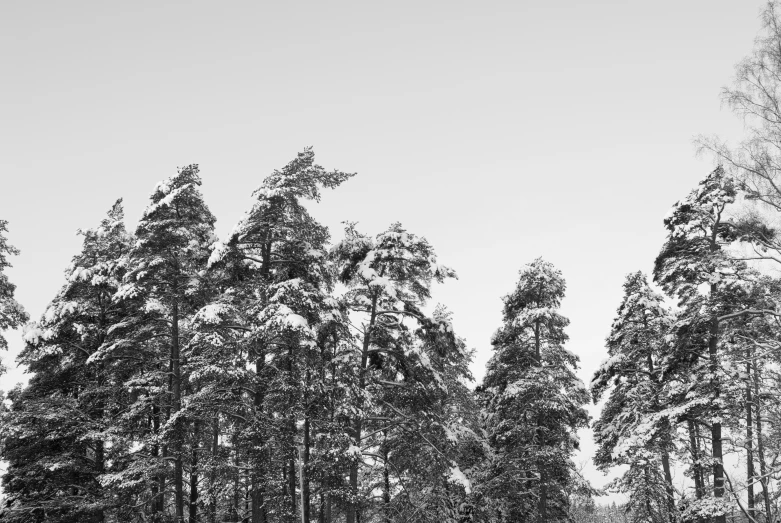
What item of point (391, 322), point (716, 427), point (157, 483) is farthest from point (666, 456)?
point (157, 483)

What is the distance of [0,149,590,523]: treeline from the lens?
58.9ft

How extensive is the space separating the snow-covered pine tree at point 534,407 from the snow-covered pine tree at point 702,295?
470 centimetres

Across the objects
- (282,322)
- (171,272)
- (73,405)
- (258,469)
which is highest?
(171,272)

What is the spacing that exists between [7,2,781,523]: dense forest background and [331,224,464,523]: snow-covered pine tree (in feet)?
0.24

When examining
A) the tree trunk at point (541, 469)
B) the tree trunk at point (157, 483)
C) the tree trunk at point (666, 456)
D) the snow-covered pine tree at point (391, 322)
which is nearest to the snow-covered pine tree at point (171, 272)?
the tree trunk at point (157, 483)

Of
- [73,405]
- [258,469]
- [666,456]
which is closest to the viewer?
[258,469]

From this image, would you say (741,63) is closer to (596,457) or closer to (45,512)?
(596,457)

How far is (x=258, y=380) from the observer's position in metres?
18.6

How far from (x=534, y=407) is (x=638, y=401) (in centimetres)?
511

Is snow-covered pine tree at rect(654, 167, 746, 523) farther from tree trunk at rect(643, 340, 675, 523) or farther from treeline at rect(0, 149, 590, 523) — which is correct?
treeline at rect(0, 149, 590, 523)

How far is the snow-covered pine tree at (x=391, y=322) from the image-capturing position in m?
18.8

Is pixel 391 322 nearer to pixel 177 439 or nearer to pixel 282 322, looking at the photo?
pixel 282 322

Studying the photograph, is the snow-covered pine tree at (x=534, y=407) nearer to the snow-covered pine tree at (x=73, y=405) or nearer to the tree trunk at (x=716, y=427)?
the tree trunk at (x=716, y=427)

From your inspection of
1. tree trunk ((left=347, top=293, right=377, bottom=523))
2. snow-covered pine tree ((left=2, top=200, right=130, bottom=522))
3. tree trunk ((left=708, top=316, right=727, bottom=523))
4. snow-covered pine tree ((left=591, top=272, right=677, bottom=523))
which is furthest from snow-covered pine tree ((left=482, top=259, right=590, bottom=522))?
snow-covered pine tree ((left=2, top=200, right=130, bottom=522))
